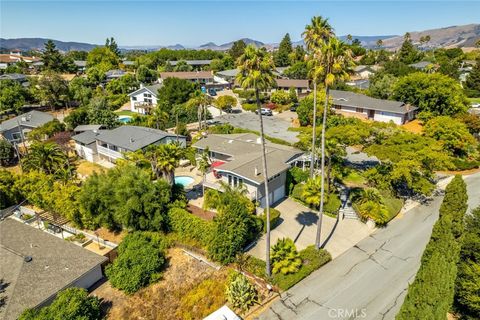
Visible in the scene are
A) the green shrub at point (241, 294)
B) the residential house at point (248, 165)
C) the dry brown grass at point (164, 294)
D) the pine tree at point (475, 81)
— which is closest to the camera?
the green shrub at point (241, 294)

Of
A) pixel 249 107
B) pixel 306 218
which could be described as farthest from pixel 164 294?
pixel 249 107

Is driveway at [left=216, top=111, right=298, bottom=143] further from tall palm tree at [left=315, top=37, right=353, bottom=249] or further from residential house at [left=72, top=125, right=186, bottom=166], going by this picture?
tall palm tree at [left=315, top=37, right=353, bottom=249]

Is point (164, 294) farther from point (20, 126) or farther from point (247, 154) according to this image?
point (20, 126)

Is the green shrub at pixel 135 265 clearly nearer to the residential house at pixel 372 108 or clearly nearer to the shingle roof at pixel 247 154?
the shingle roof at pixel 247 154

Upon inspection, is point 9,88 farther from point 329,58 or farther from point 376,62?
point 376,62

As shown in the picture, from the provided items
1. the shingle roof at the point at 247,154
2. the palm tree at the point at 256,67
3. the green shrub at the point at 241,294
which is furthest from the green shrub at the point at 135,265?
the palm tree at the point at 256,67
